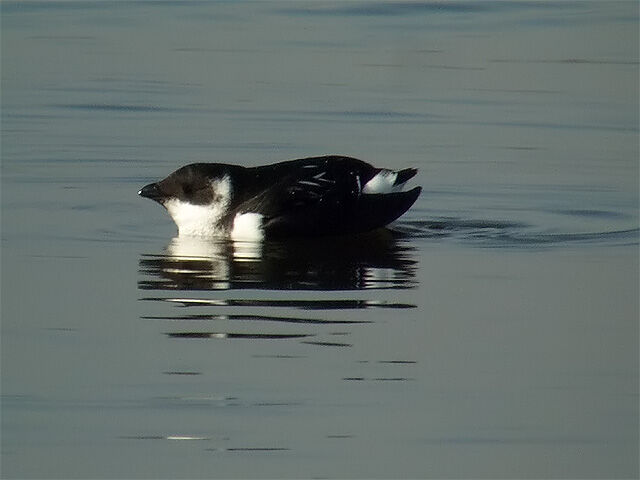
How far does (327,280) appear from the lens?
29.5 ft

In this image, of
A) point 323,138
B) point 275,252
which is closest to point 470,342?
point 275,252

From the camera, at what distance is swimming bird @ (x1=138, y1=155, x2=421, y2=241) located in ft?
32.7

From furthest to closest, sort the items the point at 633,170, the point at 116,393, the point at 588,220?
the point at 633,170 < the point at 588,220 < the point at 116,393

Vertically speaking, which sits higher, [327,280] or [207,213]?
[207,213]

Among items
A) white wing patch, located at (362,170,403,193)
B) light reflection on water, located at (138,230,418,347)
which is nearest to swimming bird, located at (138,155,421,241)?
white wing patch, located at (362,170,403,193)

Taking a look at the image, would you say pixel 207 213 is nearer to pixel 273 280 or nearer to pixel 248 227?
pixel 248 227

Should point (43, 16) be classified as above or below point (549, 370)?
above

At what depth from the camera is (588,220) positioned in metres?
10.7

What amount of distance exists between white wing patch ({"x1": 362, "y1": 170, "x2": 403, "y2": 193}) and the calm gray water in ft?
0.92

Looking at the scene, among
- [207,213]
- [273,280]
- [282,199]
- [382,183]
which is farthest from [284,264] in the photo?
[382,183]

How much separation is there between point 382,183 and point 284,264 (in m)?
1.16

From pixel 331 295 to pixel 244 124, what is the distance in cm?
551

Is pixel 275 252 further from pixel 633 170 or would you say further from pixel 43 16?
pixel 43 16

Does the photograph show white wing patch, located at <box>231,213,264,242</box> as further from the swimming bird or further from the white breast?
the white breast
